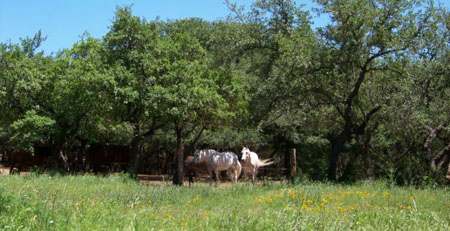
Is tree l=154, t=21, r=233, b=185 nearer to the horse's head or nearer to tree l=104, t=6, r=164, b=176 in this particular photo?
tree l=104, t=6, r=164, b=176

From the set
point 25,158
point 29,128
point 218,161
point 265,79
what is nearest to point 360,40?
point 265,79

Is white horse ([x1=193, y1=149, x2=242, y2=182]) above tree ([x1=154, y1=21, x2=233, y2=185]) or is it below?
below

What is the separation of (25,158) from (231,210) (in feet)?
65.8

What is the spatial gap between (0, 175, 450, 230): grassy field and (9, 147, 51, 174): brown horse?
12357 mm

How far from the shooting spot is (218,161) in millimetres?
20797

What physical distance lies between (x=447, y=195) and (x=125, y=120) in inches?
515

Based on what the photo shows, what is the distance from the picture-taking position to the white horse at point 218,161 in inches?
816

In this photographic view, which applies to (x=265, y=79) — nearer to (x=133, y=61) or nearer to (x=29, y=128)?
A: (x=133, y=61)

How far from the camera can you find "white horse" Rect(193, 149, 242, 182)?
816 inches

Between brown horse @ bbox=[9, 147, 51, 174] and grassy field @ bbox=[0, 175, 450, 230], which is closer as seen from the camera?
grassy field @ bbox=[0, 175, 450, 230]

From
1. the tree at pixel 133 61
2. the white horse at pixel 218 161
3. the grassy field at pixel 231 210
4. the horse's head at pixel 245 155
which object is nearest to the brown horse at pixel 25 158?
the tree at pixel 133 61

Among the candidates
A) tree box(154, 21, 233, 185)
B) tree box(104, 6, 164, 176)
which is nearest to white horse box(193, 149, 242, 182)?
tree box(154, 21, 233, 185)

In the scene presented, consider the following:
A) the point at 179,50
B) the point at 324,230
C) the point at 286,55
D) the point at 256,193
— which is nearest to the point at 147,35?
the point at 179,50

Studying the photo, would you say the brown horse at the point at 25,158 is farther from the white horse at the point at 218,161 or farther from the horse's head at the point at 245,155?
the horse's head at the point at 245,155
